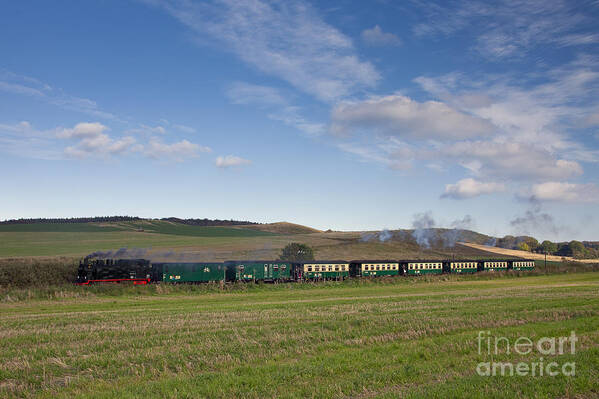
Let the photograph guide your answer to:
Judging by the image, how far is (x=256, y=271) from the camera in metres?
56.1

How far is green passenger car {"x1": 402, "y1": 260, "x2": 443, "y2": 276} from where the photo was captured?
67.8m

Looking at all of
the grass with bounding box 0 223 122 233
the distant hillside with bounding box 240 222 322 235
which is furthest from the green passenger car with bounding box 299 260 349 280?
the distant hillside with bounding box 240 222 322 235

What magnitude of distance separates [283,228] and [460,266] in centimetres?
10473

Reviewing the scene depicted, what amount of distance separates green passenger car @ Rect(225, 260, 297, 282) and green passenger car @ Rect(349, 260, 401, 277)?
32.1 ft

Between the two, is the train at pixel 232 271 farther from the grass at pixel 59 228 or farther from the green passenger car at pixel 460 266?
the grass at pixel 59 228

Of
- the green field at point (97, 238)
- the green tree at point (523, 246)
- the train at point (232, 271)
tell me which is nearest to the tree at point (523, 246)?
the green tree at point (523, 246)

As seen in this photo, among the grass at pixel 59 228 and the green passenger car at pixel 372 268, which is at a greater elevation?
the grass at pixel 59 228

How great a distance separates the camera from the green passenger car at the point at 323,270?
58.9m

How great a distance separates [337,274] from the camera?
61.5 meters

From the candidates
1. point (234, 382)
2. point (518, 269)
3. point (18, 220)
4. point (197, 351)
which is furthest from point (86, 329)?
point (18, 220)

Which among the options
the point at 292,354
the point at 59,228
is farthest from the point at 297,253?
the point at 59,228

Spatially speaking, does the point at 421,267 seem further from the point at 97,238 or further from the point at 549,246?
the point at 549,246

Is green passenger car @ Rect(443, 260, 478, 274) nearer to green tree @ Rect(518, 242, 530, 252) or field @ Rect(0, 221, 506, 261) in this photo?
field @ Rect(0, 221, 506, 261)

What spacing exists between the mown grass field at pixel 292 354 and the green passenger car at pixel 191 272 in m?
26.9
